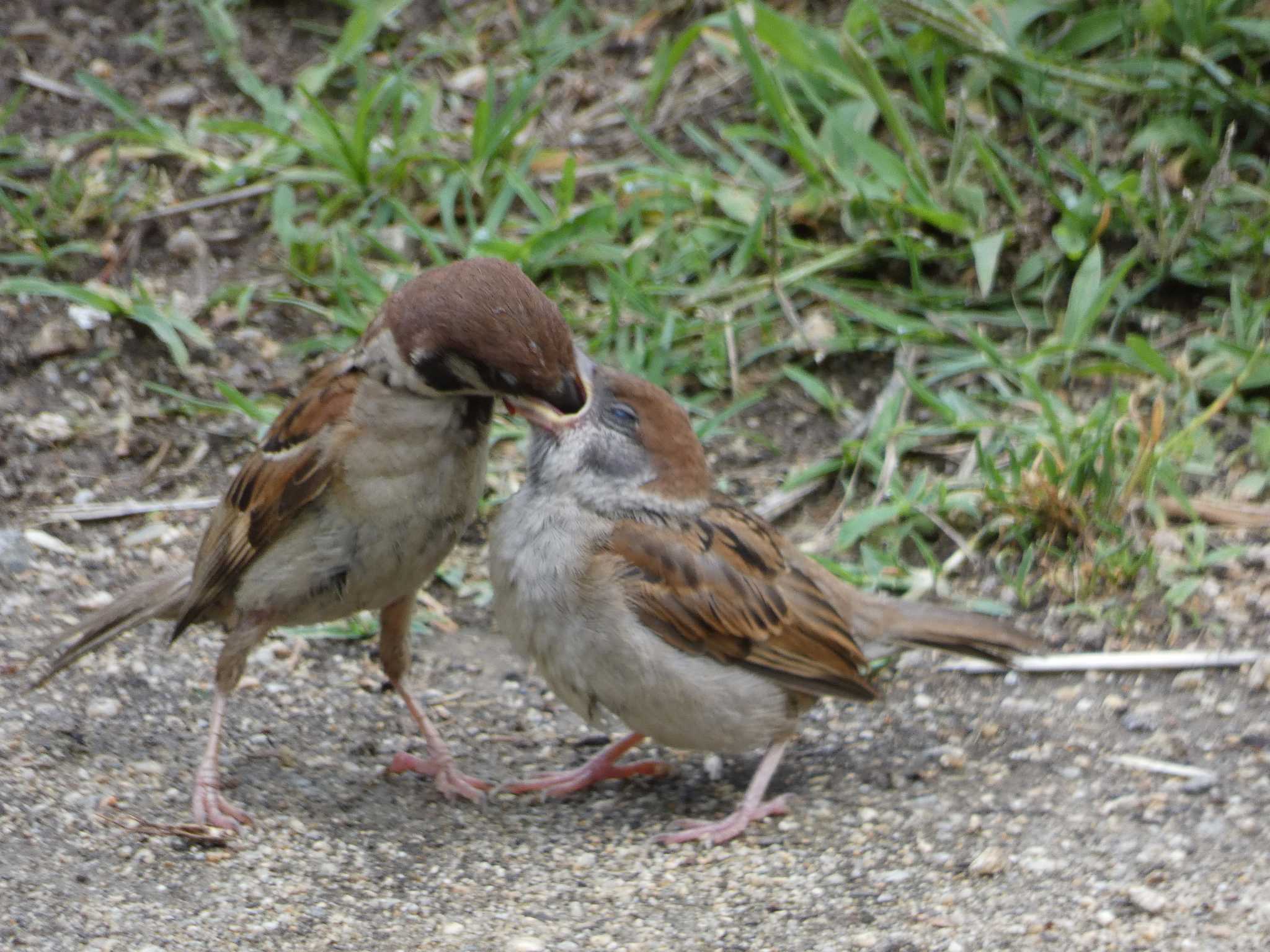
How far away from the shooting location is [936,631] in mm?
4973

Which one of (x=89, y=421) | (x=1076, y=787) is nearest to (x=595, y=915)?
(x=1076, y=787)

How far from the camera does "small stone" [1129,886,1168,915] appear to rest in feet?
13.2

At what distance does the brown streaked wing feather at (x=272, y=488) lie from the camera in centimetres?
452

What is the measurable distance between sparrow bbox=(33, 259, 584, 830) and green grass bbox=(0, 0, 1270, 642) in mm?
1503

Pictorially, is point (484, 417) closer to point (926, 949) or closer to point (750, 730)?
point (750, 730)

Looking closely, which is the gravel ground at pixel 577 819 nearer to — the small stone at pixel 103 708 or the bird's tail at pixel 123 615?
the small stone at pixel 103 708

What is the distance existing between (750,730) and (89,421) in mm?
3022

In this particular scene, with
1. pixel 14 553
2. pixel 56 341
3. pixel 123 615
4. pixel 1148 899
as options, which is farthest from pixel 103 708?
pixel 1148 899

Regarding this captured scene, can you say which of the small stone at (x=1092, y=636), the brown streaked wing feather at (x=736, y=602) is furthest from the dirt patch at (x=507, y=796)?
the brown streaked wing feather at (x=736, y=602)

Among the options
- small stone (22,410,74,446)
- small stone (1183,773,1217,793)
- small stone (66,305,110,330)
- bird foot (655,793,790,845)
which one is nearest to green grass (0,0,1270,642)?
small stone (66,305,110,330)

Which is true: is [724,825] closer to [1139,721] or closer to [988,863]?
[988,863]

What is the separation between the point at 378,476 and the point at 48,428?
7.60 feet

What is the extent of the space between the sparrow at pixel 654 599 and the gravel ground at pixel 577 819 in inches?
11.1

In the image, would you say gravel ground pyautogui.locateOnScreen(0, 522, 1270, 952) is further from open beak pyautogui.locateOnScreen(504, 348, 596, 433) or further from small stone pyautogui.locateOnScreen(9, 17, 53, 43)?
small stone pyautogui.locateOnScreen(9, 17, 53, 43)
